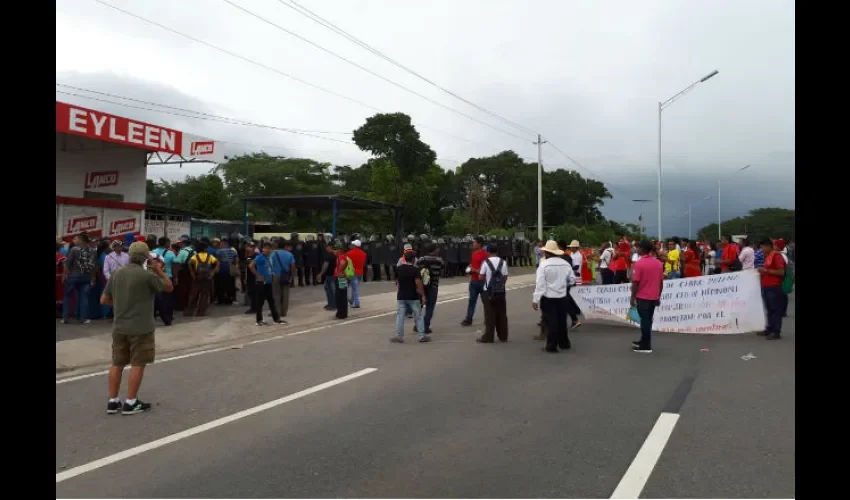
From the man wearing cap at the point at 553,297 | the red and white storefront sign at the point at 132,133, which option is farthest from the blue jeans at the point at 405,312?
the red and white storefront sign at the point at 132,133

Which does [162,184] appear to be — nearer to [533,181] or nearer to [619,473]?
[533,181]

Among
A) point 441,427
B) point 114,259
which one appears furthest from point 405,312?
point 114,259

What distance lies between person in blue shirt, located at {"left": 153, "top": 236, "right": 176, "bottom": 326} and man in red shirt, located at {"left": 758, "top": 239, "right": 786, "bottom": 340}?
37.0ft

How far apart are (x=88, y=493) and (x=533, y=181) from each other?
66.7m

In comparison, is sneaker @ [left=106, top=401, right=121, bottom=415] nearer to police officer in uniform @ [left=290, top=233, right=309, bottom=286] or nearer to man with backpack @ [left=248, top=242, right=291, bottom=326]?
man with backpack @ [left=248, top=242, right=291, bottom=326]

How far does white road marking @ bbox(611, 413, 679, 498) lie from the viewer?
4.19 m

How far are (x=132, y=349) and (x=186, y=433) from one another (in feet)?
4.39

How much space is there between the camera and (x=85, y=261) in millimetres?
11812

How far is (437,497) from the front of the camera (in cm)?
406

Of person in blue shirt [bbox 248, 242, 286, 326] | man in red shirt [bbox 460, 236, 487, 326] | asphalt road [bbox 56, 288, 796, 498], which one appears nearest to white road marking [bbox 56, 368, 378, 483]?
asphalt road [bbox 56, 288, 796, 498]

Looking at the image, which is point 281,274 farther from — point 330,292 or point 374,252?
point 374,252

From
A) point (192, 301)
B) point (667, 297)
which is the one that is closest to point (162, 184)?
point (192, 301)

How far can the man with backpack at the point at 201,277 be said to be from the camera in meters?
13.6

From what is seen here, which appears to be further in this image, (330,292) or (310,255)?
(310,255)
